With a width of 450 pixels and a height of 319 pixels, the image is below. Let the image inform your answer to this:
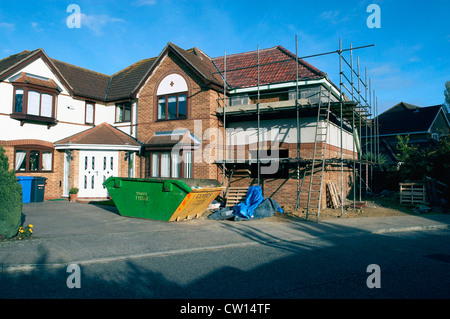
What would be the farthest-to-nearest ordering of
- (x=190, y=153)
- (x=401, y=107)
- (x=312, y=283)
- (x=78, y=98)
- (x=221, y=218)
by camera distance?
(x=401, y=107), (x=78, y=98), (x=190, y=153), (x=221, y=218), (x=312, y=283)

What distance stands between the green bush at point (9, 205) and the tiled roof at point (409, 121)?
29069mm

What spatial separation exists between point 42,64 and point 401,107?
4028 cm

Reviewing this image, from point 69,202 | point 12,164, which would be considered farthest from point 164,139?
point 12,164

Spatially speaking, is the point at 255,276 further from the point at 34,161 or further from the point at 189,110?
the point at 34,161

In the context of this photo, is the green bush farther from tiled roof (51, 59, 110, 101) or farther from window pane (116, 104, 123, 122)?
window pane (116, 104, 123, 122)

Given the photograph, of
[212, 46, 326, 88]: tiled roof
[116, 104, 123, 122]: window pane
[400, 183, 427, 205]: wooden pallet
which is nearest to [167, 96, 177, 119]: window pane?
[212, 46, 326, 88]: tiled roof

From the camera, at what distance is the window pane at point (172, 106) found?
613 inches

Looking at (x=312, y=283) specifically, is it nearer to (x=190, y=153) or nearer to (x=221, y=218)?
(x=221, y=218)

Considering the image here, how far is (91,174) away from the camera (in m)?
15.6

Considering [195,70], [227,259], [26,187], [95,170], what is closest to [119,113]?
[95,170]

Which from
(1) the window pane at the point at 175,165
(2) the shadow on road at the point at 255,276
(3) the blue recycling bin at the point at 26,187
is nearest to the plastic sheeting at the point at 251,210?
(2) the shadow on road at the point at 255,276

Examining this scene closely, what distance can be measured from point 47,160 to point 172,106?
22.2ft

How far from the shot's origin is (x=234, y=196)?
13867 millimetres

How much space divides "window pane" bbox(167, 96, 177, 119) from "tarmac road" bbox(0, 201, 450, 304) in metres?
6.42
